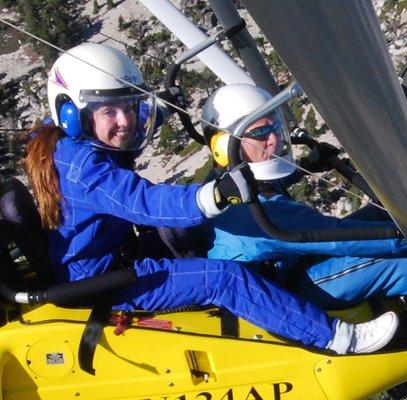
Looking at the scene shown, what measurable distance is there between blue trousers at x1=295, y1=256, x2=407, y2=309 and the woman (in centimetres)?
24

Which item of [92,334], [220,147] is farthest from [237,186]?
[92,334]

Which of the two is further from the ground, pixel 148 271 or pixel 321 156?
pixel 321 156

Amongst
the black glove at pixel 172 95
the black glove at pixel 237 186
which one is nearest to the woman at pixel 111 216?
the black glove at pixel 172 95

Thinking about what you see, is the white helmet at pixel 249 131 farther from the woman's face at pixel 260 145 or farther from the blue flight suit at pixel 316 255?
the blue flight suit at pixel 316 255

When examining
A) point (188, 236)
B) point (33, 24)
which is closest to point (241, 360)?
point (188, 236)

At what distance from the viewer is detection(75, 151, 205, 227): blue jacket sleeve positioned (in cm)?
334

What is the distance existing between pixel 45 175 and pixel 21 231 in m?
0.34

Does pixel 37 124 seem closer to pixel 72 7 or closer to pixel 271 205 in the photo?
pixel 271 205

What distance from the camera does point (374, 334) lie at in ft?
12.6

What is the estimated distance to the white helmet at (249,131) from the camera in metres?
4.04

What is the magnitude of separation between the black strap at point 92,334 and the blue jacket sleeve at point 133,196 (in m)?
0.52

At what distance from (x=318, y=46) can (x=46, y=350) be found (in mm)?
2659

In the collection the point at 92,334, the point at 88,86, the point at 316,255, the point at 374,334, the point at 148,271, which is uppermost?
the point at 88,86

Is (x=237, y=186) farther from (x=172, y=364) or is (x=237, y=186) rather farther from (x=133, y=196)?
(x=172, y=364)
